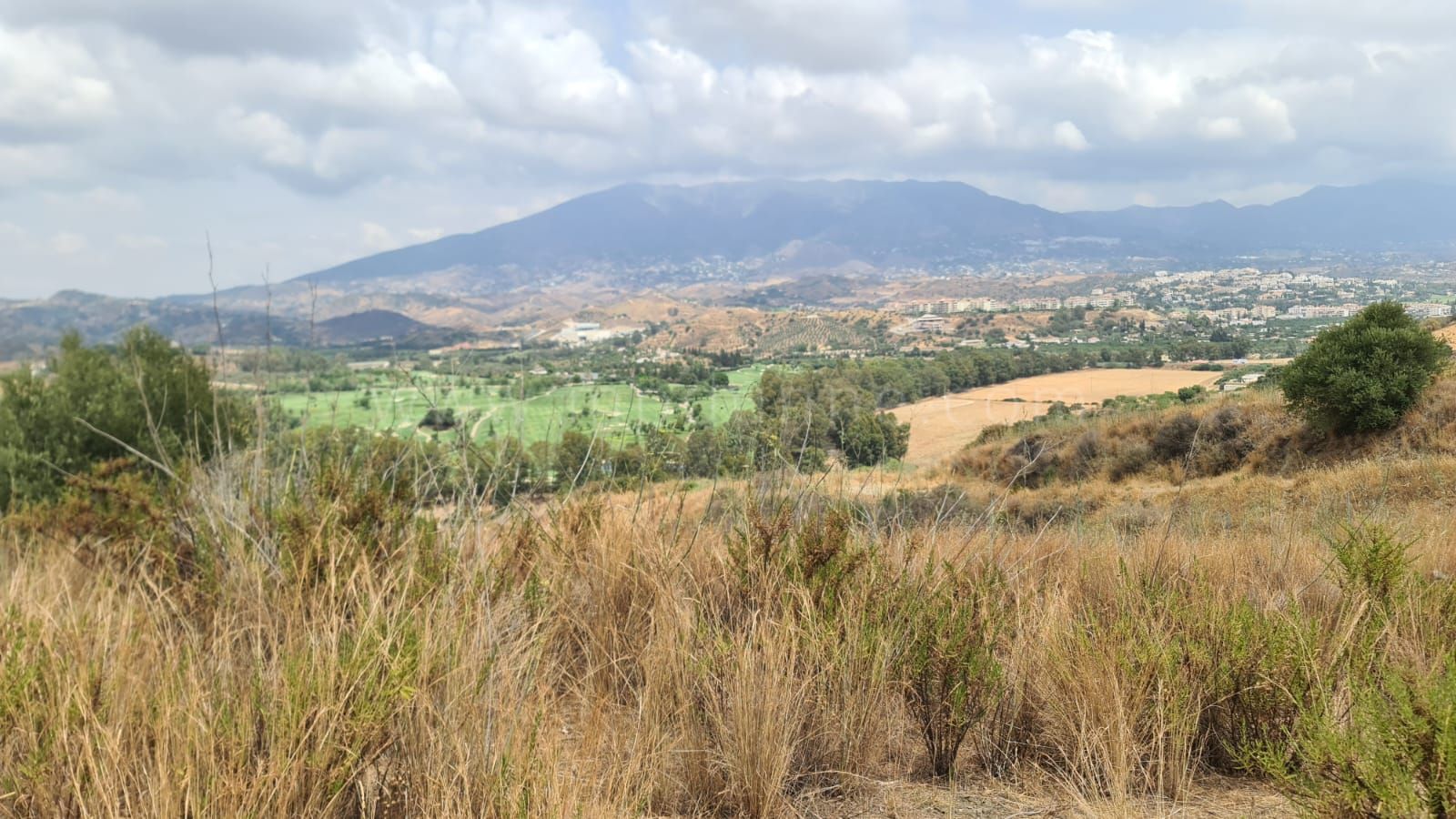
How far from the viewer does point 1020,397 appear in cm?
1914

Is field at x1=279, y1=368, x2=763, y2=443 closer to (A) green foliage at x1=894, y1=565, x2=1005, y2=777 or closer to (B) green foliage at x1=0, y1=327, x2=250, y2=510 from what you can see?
(A) green foliage at x1=894, y1=565, x2=1005, y2=777

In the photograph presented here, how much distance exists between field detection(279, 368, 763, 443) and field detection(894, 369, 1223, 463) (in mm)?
8846

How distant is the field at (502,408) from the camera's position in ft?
15.4

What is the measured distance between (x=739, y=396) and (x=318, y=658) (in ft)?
12.0

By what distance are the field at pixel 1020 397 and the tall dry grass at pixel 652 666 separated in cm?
1036

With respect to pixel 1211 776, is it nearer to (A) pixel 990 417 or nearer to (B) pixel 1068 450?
(A) pixel 990 417

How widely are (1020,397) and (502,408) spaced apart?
16.6 metres

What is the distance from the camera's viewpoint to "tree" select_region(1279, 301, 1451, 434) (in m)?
16.8

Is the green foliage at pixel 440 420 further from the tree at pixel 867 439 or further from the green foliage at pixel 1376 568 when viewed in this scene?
the green foliage at pixel 1376 568

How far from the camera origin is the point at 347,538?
3.53m

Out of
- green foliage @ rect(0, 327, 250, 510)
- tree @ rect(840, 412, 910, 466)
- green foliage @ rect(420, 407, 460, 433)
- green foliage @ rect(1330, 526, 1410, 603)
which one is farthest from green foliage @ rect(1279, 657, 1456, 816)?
green foliage @ rect(0, 327, 250, 510)

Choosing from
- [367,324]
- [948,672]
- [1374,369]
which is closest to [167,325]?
[948,672]

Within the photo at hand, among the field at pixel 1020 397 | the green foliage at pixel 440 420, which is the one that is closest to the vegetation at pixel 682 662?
the green foliage at pixel 440 420

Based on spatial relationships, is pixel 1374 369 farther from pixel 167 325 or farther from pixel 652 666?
pixel 167 325
